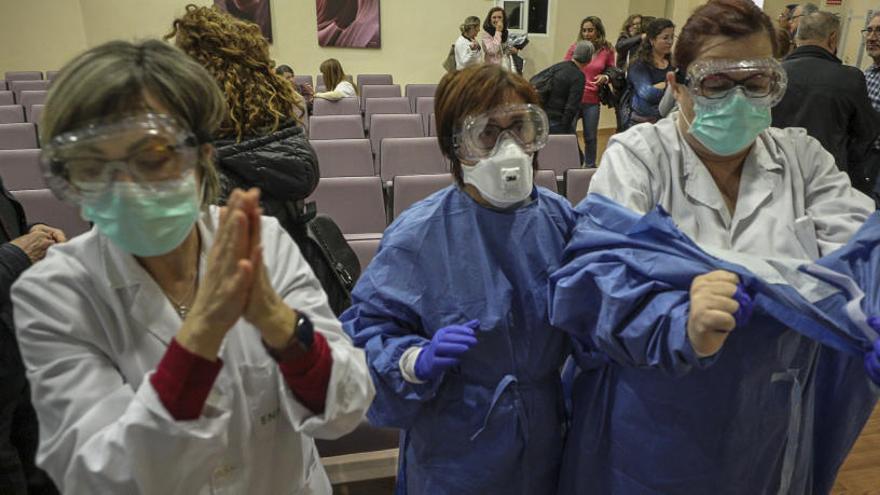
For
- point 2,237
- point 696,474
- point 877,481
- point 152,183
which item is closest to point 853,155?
point 877,481

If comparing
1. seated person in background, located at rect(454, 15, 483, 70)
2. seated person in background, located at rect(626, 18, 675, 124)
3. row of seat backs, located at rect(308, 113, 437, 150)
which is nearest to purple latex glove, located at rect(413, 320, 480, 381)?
seated person in background, located at rect(626, 18, 675, 124)

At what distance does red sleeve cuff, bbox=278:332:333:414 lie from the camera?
0.77 m

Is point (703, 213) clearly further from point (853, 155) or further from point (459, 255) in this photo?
point (853, 155)

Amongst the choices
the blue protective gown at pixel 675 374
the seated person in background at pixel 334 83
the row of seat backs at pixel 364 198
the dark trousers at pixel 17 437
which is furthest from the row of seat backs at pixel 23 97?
the blue protective gown at pixel 675 374

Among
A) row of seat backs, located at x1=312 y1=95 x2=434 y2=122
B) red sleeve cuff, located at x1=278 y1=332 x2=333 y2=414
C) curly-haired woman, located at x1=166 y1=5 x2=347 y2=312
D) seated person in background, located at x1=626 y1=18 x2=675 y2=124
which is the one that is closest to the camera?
red sleeve cuff, located at x1=278 y1=332 x2=333 y2=414

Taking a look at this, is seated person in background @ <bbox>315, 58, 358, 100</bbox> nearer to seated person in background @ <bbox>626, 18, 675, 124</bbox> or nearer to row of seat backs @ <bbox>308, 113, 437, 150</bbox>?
row of seat backs @ <bbox>308, 113, 437, 150</bbox>

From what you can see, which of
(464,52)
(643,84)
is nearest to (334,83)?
(464,52)

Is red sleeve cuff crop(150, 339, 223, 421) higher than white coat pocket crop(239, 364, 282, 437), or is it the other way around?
red sleeve cuff crop(150, 339, 223, 421)

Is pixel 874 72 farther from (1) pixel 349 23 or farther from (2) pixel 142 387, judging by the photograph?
(1) pixel 349 23

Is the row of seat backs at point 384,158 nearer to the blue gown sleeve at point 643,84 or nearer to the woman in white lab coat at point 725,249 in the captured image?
the blue gown sleeve at point 643,84

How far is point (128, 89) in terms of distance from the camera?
2.48ft

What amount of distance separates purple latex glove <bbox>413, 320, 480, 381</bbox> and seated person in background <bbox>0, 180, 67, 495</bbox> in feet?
3.34

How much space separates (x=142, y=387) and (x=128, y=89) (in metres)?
0.39

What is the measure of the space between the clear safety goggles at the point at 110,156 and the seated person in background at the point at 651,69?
12.6 ft
